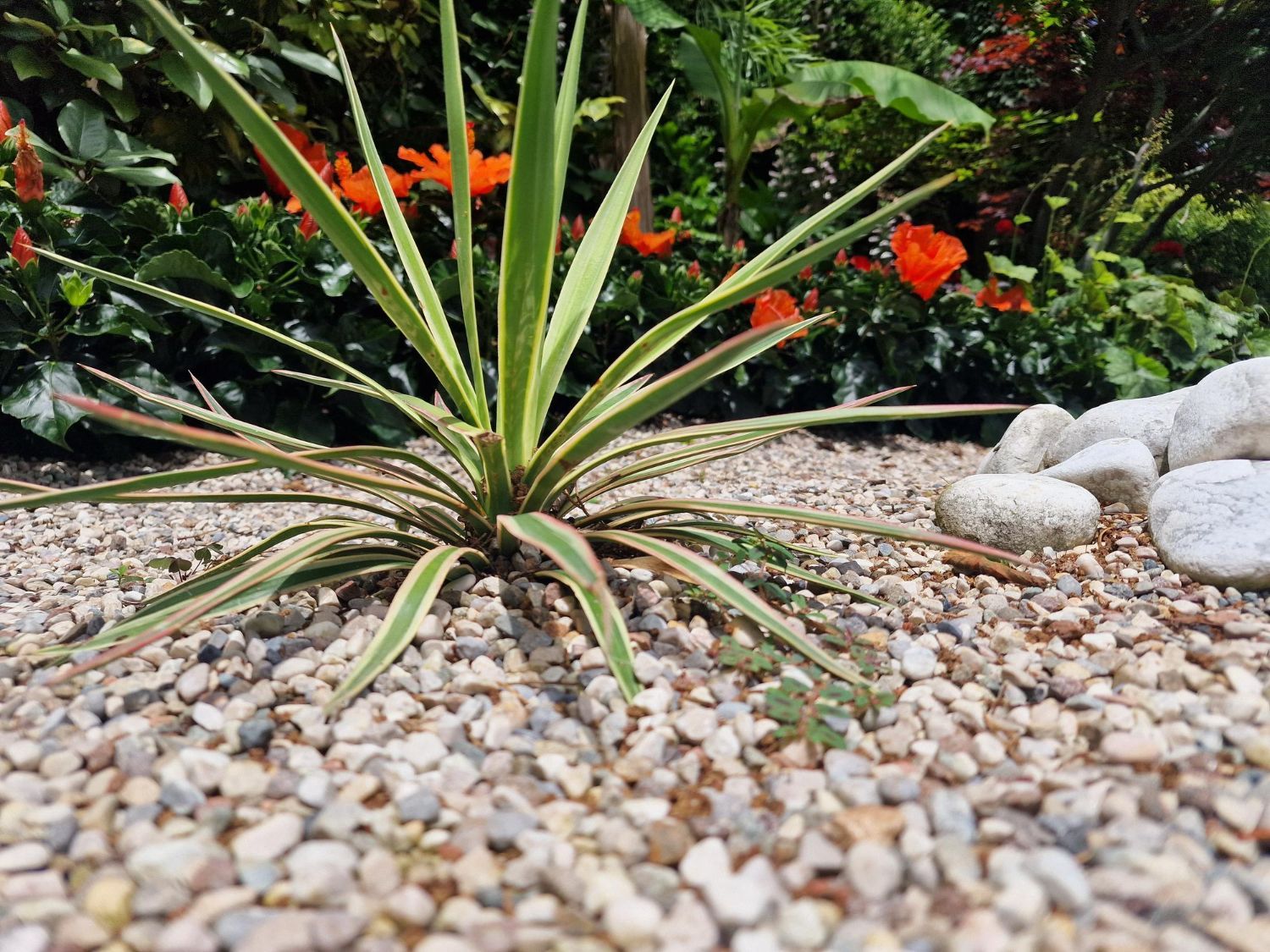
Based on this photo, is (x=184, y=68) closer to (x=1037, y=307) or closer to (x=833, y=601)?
(x=833, y=601)

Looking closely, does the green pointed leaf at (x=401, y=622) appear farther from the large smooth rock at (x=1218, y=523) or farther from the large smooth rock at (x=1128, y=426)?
the large smooth rock at (x=1128, y=426)

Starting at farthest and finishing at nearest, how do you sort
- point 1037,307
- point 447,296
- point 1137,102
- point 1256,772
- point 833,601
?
point 1137,102 → point 1037,307 → point 447,296 → point 833,601 → point 1256,772

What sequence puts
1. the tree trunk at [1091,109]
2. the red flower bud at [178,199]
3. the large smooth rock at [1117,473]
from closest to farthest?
the large smooth rock at [1117,473] → the red flower bud at [178,199] → the tree trunk at [1091,109]

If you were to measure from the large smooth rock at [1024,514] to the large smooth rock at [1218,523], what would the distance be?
5.8 inches

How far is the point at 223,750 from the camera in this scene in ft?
3.61

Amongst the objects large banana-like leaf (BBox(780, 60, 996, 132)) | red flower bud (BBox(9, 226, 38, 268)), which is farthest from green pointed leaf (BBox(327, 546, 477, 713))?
large banana-like leaf (BBox(780, 60, 996, 132))

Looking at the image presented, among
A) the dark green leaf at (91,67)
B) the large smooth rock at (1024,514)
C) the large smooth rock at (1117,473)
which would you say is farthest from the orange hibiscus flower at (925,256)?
the dark green leaf at (91,67)

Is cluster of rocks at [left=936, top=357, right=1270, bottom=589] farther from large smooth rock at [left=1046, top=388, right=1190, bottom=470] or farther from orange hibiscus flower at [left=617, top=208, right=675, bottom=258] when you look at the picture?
orange hibiscus flower at [left=617, top=208, right=675, bottom=258]

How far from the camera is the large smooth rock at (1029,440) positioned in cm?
270

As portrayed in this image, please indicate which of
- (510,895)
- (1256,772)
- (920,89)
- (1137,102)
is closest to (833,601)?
(1256,772)

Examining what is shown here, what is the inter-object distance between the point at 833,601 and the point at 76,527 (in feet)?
6.51

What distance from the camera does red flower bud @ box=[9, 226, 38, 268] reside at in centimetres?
247

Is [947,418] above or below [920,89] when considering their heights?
below

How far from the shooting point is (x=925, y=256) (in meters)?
3.62
